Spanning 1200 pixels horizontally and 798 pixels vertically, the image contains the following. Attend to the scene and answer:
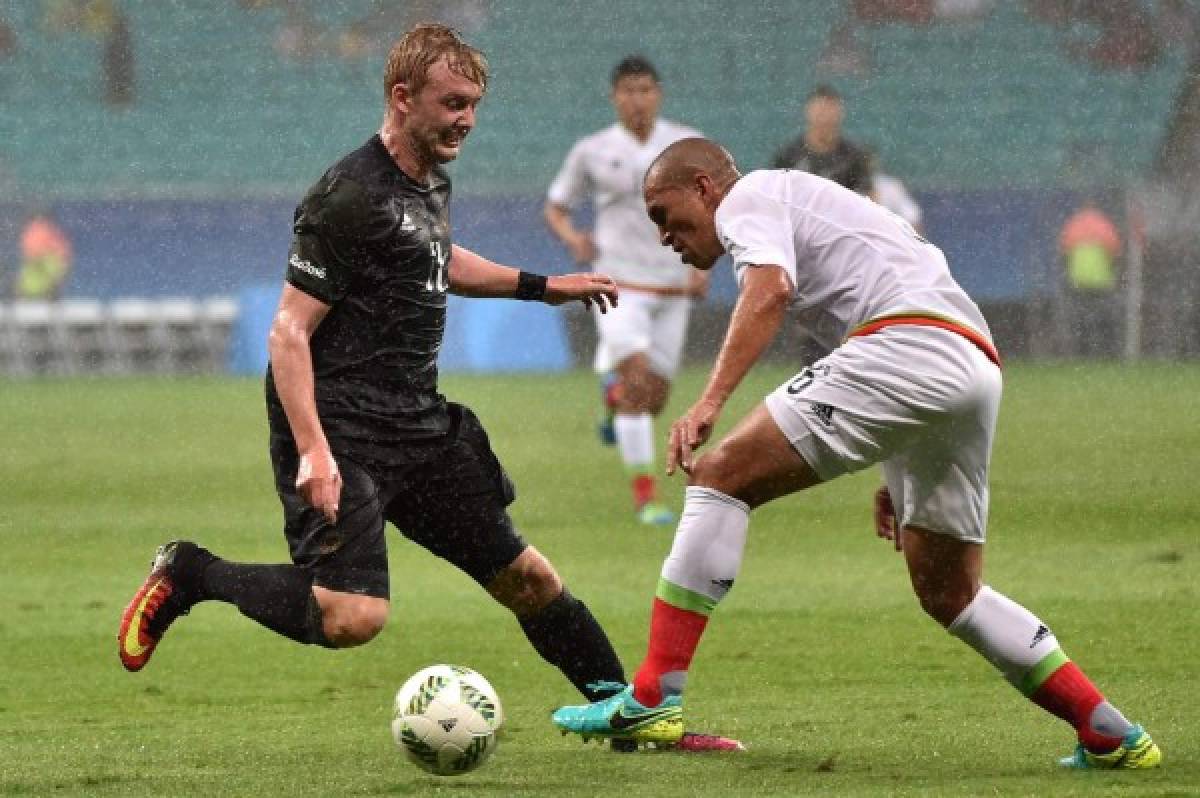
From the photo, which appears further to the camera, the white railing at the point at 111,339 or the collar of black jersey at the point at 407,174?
the white railing at the point at 111,339

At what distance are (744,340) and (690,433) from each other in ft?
0.91

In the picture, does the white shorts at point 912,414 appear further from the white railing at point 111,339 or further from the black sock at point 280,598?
the white railing at point 111,339

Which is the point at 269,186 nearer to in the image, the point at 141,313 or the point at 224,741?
the point at 141,313

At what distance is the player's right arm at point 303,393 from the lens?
220 inches

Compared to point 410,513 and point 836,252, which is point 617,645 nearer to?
point 410,513

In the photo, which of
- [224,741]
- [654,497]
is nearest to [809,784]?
[224,741]

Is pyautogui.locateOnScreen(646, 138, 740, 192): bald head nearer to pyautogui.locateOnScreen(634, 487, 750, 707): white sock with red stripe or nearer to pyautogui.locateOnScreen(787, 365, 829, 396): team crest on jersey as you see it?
pyautogui.locateOnScreen(787, 365, 829, 396): team crest on jersey

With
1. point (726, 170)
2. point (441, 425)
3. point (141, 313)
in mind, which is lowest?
point (141, 313)

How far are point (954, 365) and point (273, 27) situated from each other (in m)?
22.7

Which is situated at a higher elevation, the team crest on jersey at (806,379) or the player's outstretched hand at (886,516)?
the team crest on jersey at (806,379)

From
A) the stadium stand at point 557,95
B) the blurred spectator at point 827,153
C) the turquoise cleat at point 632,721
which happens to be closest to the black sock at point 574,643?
the turquoise cleat at point 632,721

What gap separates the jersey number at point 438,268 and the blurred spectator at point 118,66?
2322 centimetres

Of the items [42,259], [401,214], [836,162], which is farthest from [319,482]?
[42,259]

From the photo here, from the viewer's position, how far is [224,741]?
6531 millimetres
